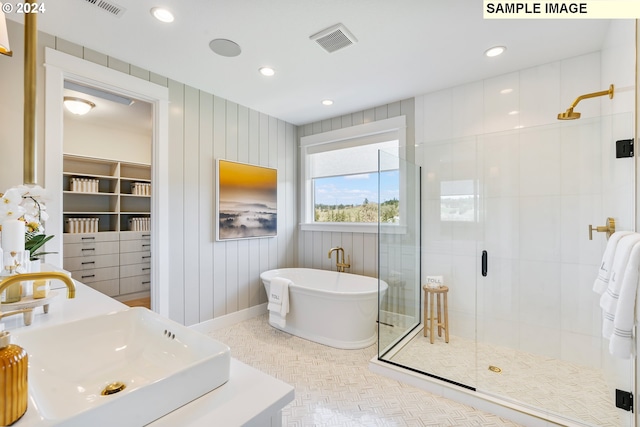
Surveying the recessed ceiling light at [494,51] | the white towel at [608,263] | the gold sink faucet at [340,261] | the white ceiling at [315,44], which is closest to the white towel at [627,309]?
the white towel at [608,263]

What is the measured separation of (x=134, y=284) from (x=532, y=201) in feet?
16.8

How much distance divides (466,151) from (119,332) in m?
2.87

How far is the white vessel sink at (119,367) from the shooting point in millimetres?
624

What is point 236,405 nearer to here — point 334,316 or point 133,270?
point 334,316

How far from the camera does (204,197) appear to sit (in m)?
3.16

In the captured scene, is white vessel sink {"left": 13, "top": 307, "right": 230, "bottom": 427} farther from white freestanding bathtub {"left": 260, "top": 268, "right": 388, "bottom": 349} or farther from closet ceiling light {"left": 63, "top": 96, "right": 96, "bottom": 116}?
closet ceiling light {"left": 63, "top": 96, "right": 96, "bottom": 116}

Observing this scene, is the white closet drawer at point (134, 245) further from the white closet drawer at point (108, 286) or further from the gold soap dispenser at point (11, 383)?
the gold soap dispenser at point (11, 383)

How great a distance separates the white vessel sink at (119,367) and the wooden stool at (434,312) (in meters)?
2.51

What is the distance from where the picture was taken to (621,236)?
1.39 metres

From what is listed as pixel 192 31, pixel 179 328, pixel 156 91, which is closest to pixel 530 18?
pixel 192 31

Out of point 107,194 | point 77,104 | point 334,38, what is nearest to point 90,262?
point 107,194

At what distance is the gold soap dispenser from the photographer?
55 centimetres

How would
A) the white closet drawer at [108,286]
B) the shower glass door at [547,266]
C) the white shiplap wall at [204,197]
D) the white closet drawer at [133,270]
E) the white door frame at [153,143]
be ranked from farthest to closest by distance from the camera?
1. the white closet drawer at [133,270]
2. the white closet drawer at [108,286]
3. the white shiplap wall at [204,197]
4. the white door frame at [153,143]
5. the shower glass door at [547,266]

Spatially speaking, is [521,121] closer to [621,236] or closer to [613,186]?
[613,186]
